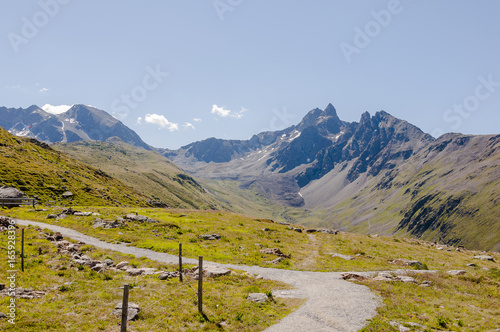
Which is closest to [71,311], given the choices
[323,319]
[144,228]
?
[323,319]

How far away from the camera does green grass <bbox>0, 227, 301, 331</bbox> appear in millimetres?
17375

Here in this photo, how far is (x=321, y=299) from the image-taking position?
23.8 metres

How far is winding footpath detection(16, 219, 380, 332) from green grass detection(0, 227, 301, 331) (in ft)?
4.78

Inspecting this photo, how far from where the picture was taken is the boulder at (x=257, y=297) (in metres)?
23.0

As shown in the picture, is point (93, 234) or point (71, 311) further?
point (93, 234)

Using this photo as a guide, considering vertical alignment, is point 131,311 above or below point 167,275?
above

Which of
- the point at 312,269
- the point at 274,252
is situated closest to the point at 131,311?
the point at 312,269

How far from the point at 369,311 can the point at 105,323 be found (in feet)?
61.1

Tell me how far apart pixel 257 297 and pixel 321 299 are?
18.1 feet

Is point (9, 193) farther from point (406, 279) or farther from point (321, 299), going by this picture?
point (406, 279)

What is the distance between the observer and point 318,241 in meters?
59.8

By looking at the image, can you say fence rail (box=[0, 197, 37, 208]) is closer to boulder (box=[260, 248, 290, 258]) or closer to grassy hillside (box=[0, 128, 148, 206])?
grassy hillside (box=[0, 128, 148, 206])

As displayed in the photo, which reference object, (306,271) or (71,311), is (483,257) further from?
(71,311)

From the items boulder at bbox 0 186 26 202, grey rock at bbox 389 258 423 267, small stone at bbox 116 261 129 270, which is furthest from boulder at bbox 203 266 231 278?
boulder at bbox 0 186 26 202
